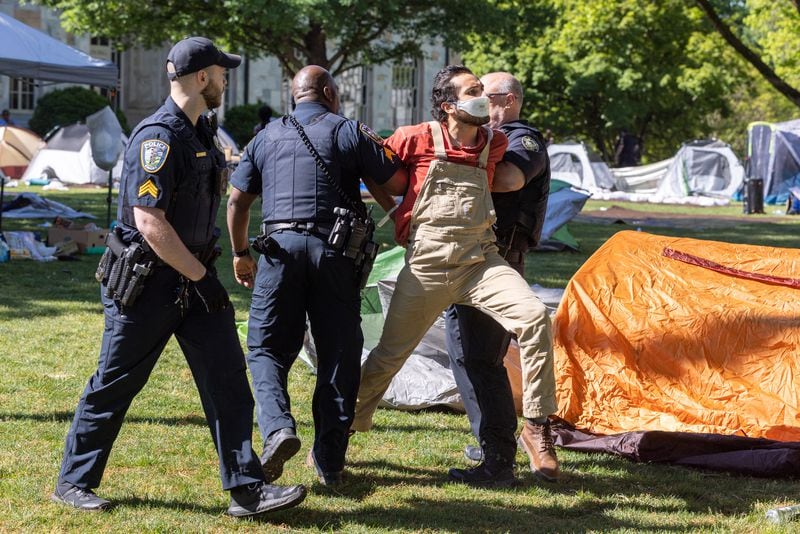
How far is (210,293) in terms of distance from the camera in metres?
4.25

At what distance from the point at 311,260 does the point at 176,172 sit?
77cm

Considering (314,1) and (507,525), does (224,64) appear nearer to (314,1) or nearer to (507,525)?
(507,525)

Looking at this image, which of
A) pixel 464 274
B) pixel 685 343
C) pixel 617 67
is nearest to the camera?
pixel 464 274

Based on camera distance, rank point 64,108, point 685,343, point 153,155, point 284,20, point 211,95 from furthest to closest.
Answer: point 64,108, point 284,20, point 685,343, point 211,95, point 153,155

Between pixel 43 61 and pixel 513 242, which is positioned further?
pixel 43 61

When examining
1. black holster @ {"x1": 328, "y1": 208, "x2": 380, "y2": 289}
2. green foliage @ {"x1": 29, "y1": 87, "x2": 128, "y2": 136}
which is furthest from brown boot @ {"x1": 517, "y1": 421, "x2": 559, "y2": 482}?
green foliage @ {"x1": 29, "y1": 87, "x2": 128, "y2": 136}

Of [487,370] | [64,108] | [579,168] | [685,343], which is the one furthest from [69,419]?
[579,168]

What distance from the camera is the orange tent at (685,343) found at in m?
5.83

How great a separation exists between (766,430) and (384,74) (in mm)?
37909

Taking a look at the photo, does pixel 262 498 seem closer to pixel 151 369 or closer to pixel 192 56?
pixel 151 369

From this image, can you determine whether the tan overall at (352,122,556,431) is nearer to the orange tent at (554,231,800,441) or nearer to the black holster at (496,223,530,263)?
the black holster at (496,223,530,263)

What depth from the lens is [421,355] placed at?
6977 mm

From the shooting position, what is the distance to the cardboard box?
13.6 meters

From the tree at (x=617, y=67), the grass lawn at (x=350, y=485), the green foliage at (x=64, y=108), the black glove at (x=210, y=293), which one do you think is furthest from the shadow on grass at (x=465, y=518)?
the tree at (x=617, y=67)
